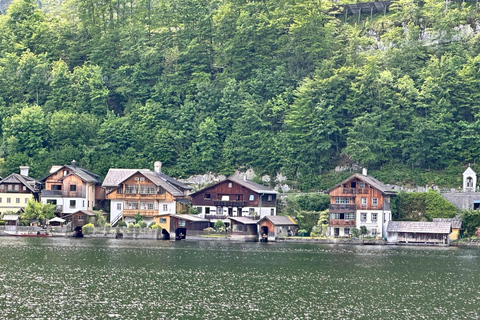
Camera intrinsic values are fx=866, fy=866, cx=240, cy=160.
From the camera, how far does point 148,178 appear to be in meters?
89.1

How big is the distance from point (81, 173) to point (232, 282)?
4393cm

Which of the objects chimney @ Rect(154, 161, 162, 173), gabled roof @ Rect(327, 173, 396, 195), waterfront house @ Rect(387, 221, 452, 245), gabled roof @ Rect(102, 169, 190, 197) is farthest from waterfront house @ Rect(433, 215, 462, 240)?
chimney @ Rect(154, 161, 162, 173)

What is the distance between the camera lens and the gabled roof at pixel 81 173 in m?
91.4

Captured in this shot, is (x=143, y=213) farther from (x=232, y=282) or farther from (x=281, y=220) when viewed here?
(x=232, y=282)

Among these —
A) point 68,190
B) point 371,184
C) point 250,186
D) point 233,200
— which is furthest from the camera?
point 68,190

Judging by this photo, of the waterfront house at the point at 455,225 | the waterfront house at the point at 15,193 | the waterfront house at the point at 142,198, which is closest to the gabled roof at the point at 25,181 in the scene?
the waterfront house at the point at 15,193

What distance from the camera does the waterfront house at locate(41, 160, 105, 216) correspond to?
298 feet

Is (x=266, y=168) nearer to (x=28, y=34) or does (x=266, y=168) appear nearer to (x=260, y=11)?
(x=260, y=11)

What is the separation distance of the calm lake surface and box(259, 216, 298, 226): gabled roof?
28.2 feet

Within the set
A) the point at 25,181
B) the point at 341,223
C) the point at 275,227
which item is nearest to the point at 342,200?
the point at 341,223

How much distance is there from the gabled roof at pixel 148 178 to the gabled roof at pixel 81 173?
6.44 ft

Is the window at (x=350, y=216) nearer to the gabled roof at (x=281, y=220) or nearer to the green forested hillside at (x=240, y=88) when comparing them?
the gabled roof at (x=281, y=220)

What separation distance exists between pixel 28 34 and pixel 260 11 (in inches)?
1304

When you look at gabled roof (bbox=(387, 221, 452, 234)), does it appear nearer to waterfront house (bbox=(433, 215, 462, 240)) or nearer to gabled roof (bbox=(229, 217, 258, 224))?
waterfront house (bbox=(433, 215, 462, 240))
